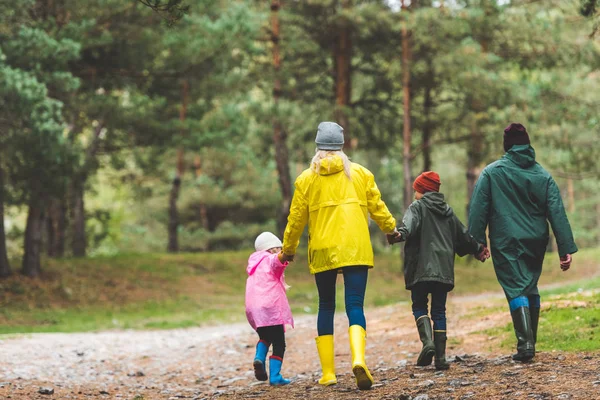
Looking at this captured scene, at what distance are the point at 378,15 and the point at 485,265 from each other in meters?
11.8

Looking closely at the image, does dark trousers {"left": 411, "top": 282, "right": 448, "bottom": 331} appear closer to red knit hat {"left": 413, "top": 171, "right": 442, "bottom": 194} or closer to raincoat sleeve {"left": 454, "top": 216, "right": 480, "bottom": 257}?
raincoat sleeve {"left": 454, "top": 216, "right": 480, "bottom": 257}

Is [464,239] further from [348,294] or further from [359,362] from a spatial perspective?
[359,362]

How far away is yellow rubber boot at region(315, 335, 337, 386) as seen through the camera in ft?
20.4

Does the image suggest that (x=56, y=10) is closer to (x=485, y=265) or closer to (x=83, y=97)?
(x=83, y=97)

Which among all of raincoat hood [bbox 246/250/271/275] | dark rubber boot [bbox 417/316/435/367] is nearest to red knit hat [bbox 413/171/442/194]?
→ dark rubber boot [bbox 417/316/435/367]

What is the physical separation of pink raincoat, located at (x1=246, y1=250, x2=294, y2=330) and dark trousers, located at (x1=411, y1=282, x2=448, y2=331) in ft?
3.89

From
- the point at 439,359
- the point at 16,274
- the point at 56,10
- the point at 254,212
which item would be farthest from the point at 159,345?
the point at 254,212

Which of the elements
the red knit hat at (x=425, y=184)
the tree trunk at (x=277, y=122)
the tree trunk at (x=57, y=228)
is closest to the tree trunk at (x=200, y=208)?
the tree trunk at (x=57, y=228)

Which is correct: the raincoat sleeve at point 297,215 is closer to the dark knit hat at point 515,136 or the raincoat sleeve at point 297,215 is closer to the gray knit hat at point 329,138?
the gray knit hat at point 329,138

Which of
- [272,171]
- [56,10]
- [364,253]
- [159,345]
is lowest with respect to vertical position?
[159,345]

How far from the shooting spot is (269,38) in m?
24.6

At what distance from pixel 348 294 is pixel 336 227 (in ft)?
1.82

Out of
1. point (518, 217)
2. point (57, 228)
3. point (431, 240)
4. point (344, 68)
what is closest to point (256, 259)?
point (431, 240)

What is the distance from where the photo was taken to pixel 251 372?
28.8ft
